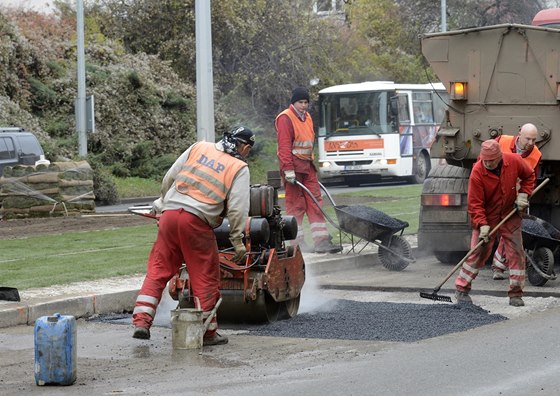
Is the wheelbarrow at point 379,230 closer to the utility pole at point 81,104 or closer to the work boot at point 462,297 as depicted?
the work boot at point 462,297

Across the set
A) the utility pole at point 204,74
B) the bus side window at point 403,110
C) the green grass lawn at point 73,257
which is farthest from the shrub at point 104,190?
the utility pole at point 204,74

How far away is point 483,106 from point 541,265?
85.1 inches

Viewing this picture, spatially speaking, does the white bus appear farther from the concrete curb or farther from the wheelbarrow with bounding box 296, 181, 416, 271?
the concrete curb

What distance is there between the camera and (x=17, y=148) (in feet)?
86.1

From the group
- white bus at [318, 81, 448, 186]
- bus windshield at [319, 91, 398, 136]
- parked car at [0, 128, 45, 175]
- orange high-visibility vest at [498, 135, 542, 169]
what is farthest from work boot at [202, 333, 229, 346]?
bus windshield at [319, 91, 398, 136]

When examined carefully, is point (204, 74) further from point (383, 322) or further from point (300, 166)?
point (383, 322)

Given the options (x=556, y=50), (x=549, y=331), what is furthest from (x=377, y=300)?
(x=556, y=50)

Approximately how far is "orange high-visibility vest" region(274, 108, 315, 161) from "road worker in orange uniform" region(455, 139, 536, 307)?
3943 mm

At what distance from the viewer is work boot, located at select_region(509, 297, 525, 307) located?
11.1 metres

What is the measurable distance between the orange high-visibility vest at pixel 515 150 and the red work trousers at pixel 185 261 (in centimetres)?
431

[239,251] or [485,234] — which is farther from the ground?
[239,251]

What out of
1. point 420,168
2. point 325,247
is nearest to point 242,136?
point 325,247

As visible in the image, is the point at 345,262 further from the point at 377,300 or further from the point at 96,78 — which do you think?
the point at 96,78

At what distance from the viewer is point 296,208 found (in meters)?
14.9
